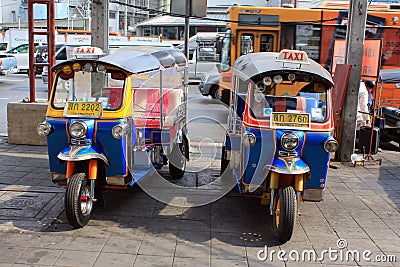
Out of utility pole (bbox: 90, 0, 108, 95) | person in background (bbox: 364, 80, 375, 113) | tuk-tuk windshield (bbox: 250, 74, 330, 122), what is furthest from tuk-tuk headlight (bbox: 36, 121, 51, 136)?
person in background (bbox: 364, 80, 375, 113)

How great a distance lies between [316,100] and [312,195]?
117 cm

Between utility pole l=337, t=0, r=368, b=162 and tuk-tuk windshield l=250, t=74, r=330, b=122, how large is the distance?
3477 mm

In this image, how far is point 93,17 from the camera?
8.80 meters

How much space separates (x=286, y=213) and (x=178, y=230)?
1.32 metres

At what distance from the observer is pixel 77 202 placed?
520 cm

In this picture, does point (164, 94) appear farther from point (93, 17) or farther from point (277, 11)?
point (277, 11)

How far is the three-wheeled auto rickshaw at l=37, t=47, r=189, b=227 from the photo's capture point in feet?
17.8

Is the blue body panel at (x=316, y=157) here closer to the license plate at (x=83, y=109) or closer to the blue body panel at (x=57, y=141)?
the license plate at (x=83, y=109)

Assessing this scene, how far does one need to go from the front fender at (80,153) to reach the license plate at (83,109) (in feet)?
1.26

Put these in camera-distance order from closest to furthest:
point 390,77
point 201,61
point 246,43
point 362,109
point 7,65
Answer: point 362,109 < point 390,77 < point 246,43 < point 7,65 < point 201,61

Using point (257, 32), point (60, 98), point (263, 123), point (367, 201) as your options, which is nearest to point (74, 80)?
point (60, 98)

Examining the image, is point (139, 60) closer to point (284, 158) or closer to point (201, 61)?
point (284, 158)

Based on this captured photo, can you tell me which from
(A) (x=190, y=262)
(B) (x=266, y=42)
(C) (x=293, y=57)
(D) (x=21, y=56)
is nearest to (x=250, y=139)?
(C) (x=293, y=57)

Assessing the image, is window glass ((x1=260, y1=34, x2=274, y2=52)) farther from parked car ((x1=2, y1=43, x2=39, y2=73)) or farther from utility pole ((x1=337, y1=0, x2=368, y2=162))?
parked car ((x1=2, y1=43, x2=39, y2=73))
